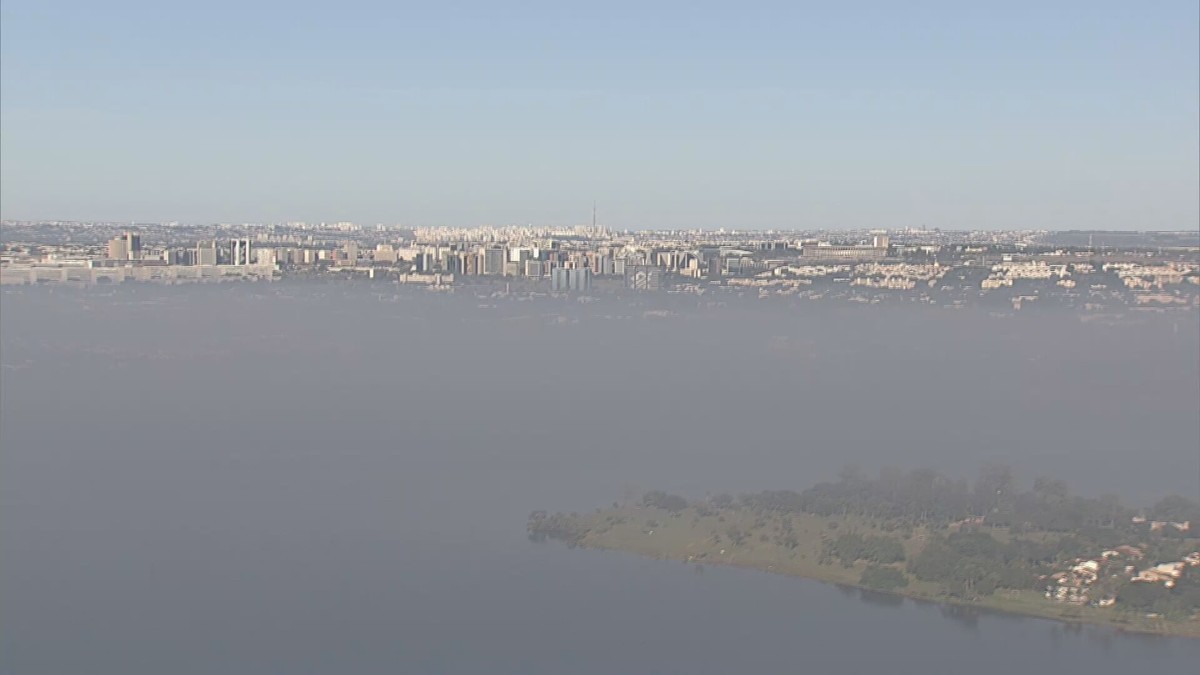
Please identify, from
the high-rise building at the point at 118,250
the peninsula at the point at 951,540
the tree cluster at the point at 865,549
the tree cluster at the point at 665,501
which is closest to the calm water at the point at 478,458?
the peninsula at the point at 951,540

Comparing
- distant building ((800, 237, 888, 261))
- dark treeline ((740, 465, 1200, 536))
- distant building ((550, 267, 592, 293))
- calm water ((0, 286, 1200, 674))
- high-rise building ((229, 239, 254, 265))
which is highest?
distant building ((800, 237, 888, 261))

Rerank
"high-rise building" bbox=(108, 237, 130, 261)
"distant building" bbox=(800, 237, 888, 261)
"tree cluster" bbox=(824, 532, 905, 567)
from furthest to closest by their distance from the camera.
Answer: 1. "distant building" bbox=(800, 237, 888, 261)
2. "high-rise building" bbox=(108, 237, 130, 261)
3. "tree cluster" bbox=(824, 532, 905, 567)

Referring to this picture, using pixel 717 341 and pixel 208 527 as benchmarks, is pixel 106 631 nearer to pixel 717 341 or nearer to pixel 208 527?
pixel 208 527

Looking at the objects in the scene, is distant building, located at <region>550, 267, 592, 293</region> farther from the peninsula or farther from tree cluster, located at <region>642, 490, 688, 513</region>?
tree cluster, located at <region>642, 490, 688, 513</region>

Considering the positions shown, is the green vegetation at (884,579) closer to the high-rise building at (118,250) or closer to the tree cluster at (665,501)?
the tree cluster at (665,501)

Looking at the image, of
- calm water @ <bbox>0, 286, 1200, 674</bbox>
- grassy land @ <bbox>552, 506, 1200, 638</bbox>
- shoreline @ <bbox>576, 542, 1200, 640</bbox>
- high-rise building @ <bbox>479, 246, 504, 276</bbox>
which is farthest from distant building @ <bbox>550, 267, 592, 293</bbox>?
shoreline @ <bbox>576, 542, 1200, 640</bbox>

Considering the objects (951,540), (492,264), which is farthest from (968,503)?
(492,264)
